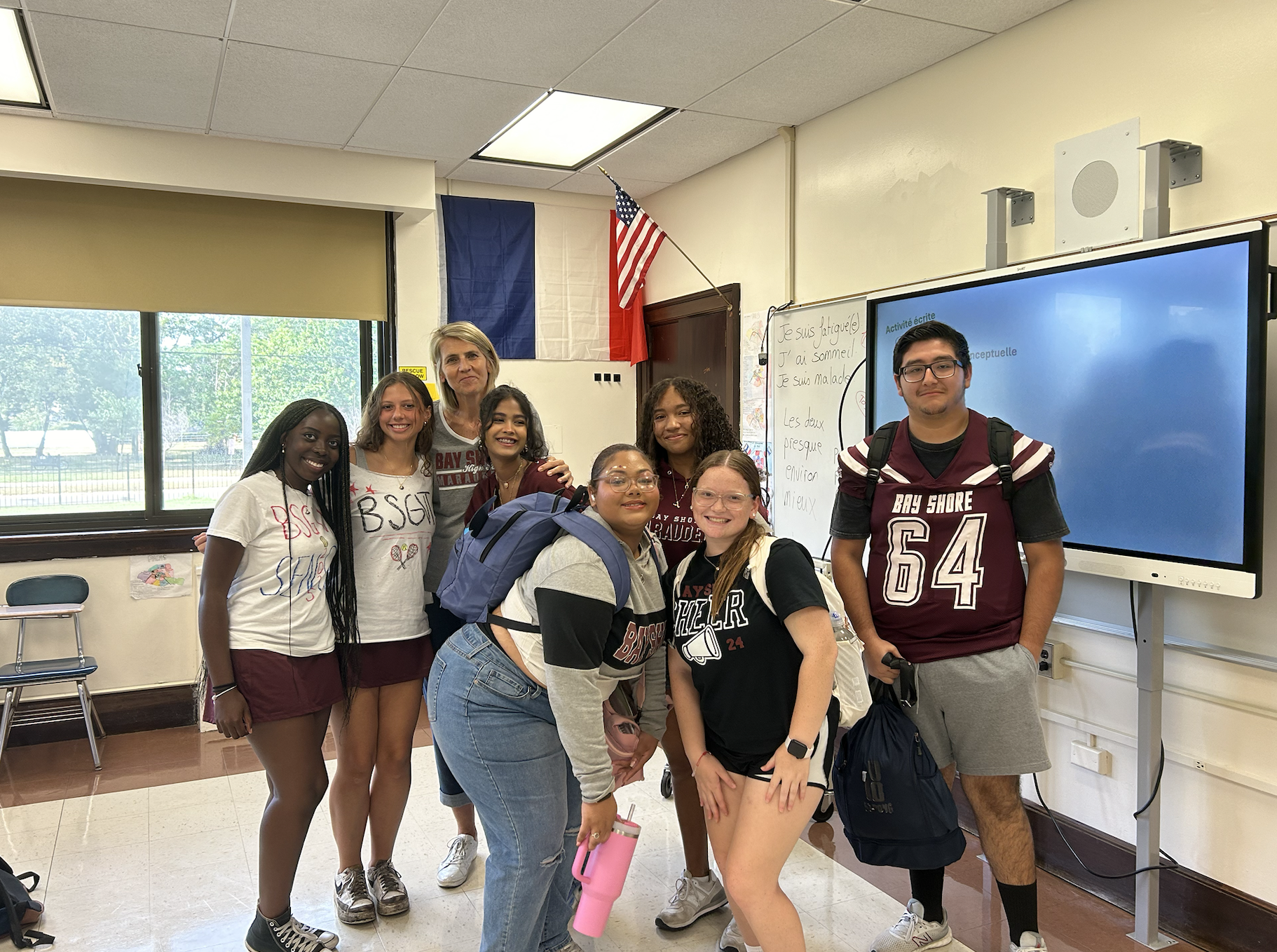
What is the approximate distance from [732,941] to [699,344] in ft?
10.9

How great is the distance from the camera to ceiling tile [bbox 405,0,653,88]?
2920mm

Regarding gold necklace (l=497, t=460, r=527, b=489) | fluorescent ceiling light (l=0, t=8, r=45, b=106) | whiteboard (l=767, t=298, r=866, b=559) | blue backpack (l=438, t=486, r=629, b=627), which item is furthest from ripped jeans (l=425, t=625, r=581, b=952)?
fluorescent ceiling light (l=0, t=8, r=45, b=106)

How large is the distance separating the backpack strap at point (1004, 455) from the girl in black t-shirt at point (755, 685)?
627mm

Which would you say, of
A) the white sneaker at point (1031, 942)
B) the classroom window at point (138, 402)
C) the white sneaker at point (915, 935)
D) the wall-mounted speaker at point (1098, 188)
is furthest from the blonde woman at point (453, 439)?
the classroom window at point (138, 402)

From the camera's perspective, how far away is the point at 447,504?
258 cm

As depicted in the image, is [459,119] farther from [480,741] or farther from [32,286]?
[480,741]

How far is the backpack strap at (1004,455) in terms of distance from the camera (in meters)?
2.22

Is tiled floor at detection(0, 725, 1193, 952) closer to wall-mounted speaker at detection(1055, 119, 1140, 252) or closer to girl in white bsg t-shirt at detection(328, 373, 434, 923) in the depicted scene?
girl in white bsg t-shirt at detection(328, 373, 434, 923)

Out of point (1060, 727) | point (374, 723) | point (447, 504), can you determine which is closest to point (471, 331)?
point (447, 504)

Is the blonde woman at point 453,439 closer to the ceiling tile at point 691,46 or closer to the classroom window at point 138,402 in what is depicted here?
the ceiling tile at point 691,46

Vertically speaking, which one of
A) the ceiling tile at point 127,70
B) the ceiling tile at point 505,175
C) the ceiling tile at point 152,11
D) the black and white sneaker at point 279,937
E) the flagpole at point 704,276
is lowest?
the black and white sneaker at point 279,937

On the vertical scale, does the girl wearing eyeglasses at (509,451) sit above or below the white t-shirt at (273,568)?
above

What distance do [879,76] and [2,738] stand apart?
4.57 metres

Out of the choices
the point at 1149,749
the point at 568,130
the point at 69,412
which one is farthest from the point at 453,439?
the point at 69,412
